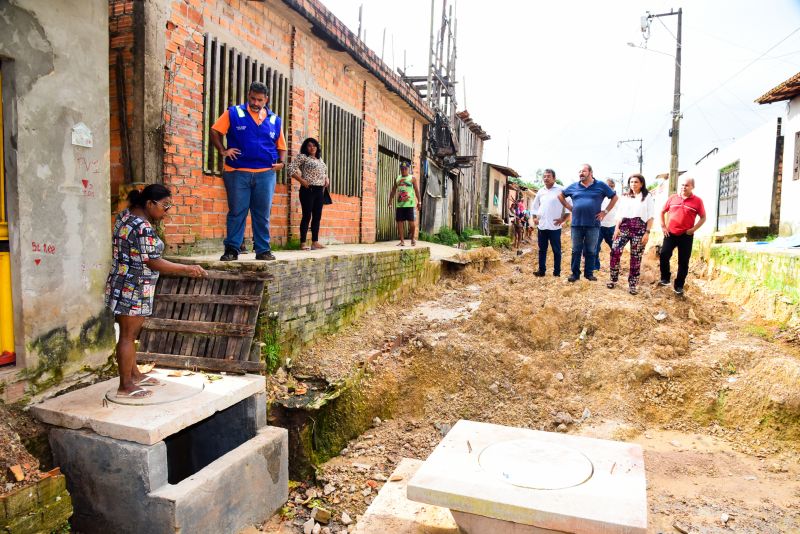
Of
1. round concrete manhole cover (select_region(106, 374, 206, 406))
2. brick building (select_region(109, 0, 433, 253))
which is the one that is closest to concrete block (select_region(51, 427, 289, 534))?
round concrete manhole cover (select_region(106, 374, 206, 406))

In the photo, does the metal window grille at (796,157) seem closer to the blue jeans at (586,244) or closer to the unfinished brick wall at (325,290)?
the blue jeans at (586,244)

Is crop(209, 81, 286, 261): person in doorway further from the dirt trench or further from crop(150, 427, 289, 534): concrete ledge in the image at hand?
crop(150, 427, 289, 534): concrete ledge

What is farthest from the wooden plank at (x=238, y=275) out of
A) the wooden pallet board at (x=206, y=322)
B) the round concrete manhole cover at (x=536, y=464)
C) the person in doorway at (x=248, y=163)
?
the round concrete manhole cover at (x=536, y=464)

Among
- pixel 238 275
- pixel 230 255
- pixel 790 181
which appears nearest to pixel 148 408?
pixel 238 275

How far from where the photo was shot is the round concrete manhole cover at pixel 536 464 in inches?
87.9

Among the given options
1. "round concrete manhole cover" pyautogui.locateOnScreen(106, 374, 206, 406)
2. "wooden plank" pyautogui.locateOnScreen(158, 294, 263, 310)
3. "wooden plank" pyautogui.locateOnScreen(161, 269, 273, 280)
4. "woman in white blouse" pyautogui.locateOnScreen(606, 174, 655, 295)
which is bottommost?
"round concrete manhole cover" pyautogui.locateOnScreen(106, 374, 206, 406)

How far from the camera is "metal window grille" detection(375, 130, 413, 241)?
10484mm

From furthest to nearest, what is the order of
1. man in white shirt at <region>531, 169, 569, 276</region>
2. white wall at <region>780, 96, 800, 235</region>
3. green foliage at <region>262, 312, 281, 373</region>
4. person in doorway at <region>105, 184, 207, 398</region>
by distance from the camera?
1. white wall at <region>780, 96, 800, 235</region>
2. man in white shirt at <region>531, 169, 569, 276</region>
3. green foliage at <region>262, 312, 281, 373</region>
4. person in doorway at <region>105, 184, 207, 398</region>

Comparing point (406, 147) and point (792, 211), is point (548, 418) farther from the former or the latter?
point (792, 211)

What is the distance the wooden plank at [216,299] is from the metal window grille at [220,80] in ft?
5.34

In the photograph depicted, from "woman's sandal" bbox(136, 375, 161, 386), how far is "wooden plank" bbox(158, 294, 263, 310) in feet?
2.64

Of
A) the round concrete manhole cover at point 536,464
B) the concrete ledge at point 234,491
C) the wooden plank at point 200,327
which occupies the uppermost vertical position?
the wooden plank at point 200,327

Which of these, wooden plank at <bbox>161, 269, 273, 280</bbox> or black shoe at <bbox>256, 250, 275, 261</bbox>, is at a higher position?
black shoe at <bbox>256, 250, 275, 261</bbox>

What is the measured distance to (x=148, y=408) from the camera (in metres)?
3.44
